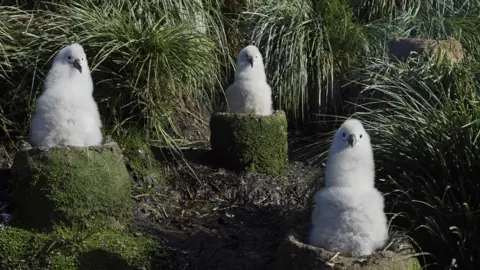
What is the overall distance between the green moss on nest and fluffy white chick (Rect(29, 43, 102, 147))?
491 mm

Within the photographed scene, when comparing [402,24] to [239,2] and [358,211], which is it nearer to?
[239,2]

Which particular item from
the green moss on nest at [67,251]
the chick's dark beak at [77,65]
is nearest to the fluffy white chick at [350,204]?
the green moss on nest at [67,251]

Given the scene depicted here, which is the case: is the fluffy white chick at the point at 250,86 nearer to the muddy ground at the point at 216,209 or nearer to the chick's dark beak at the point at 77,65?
the muddy ground at the point at 216,209

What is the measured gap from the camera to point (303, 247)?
3.52m

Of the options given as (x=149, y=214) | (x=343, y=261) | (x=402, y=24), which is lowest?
(x=149, y=214)

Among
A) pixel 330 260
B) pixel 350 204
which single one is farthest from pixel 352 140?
pixel 330 260

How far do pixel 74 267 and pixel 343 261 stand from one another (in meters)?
1.47

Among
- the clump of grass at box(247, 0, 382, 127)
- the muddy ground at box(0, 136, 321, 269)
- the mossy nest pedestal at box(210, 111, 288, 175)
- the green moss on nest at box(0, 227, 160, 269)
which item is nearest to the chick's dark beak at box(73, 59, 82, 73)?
the green moss on nest at box(0, 227, 160, 269)

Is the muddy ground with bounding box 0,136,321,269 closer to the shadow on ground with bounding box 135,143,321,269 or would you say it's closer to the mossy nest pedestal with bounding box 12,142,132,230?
the shadow on ground with bounding box 135,143,321,269

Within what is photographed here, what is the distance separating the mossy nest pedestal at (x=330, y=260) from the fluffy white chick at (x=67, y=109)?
1.34 metres

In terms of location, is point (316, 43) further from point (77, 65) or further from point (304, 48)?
point (77, 65)

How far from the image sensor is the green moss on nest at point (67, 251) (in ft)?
13.5

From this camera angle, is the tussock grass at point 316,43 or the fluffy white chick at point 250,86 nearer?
the fluffy white chick at point 250,86

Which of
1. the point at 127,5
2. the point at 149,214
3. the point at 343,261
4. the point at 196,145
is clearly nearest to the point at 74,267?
the point at 149,214
